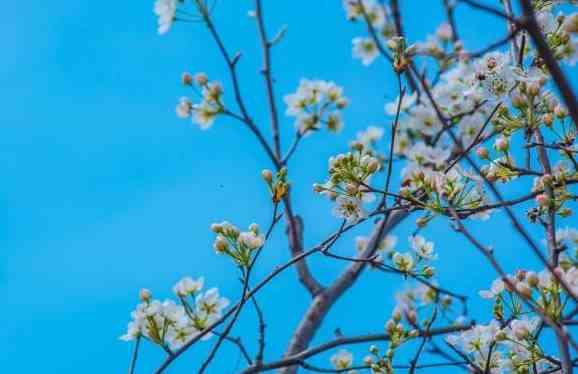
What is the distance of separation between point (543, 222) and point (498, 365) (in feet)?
1.36

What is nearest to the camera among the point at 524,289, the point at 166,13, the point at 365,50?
the point at 524,289

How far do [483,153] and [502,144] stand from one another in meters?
0.06

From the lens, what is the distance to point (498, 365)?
2.16m

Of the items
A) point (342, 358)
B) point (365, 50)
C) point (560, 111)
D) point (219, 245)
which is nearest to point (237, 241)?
point (219, 245)

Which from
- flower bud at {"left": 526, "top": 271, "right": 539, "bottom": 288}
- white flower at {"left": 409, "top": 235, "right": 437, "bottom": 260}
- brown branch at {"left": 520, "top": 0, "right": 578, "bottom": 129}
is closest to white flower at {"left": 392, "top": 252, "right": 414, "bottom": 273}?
white flower at {"left": 409, "top": 235, "right": 437, "bottom": 260}

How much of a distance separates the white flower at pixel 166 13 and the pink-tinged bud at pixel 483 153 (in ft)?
4.97

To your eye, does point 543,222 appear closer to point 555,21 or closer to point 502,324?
point 502,324

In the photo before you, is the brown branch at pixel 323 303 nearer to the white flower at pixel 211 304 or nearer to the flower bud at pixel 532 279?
the white flower at pixel 211 304

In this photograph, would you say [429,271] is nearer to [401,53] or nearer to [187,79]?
[401,53]

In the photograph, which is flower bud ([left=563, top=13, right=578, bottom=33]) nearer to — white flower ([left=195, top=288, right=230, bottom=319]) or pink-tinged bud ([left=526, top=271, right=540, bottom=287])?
pink-tinged bud ([left=526, top=271, right=540, bottom=287])

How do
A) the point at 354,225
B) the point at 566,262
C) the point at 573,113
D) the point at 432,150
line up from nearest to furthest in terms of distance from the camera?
1. the point at 573,113
2. the point at 354,225
3. the point at 566,262
4. the point at 432,150

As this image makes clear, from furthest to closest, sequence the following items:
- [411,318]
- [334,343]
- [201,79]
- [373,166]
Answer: [201,79], [334,343], [373,166], [411,318]

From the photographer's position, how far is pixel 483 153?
88.4 inches

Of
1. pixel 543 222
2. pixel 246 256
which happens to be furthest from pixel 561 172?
pixel 246 256
